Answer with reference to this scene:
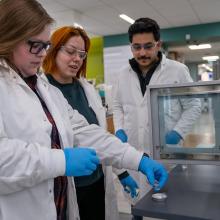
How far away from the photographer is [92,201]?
59.1 inches

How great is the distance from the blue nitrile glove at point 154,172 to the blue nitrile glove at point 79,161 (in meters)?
0.23

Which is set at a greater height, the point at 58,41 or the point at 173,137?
the point at 58,41

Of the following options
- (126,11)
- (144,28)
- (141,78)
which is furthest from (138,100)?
(126,11)

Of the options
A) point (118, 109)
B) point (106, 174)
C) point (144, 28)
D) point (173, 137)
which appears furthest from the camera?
point (118, 109)

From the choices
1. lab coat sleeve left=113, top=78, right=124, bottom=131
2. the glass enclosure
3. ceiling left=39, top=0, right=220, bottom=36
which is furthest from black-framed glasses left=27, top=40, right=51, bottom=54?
ceiling left=39, top=0, right=220, bottom=36

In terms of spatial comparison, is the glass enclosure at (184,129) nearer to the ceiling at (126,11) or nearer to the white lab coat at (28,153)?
the white lab coat at (28,153)

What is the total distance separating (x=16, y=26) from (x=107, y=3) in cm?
450

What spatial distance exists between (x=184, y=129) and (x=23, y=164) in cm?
76

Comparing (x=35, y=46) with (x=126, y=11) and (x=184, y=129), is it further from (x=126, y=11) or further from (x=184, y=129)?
(x=126, y=11)

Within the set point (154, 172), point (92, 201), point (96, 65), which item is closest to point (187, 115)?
point (154, 172)

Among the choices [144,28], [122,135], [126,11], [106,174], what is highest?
[126,11]

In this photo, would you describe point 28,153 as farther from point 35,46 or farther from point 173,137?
point 173,137

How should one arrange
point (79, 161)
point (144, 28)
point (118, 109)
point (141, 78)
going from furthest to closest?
point (118, 109) → point (141, 78) → point (144, 28) → point (79, 161)

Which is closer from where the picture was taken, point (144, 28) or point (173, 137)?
point (173, 137)
